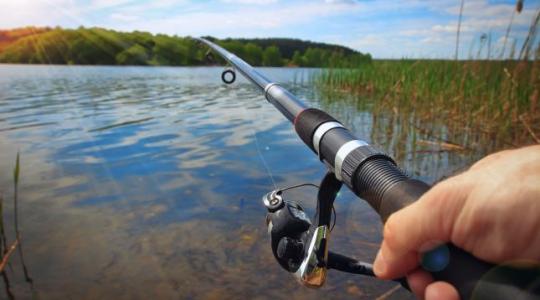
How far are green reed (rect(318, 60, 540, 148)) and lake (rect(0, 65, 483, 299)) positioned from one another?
30.1 inches

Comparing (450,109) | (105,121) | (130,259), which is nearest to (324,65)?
(450,109)

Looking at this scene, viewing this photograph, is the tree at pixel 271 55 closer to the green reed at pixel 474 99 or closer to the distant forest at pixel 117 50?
the distant forest at pixel 117 50

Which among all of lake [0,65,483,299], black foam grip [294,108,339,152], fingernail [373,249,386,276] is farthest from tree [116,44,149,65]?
fingernail [373,249,386,276]

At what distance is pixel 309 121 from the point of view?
1.57 m

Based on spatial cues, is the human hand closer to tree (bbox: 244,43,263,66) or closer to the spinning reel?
the spinning reel

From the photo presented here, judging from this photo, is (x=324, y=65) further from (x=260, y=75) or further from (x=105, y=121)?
(x=260, y=75)

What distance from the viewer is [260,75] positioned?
2.47 m

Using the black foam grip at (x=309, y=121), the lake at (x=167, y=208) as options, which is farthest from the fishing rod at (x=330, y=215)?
the lake at (x=167, y=208)

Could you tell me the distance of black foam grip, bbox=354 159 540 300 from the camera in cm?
64

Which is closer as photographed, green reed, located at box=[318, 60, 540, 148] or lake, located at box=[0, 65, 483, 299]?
lake, located at box=[0, 65, 483, 299]

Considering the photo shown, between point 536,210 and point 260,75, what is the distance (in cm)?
198

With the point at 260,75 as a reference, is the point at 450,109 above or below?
below

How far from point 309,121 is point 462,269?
91cm

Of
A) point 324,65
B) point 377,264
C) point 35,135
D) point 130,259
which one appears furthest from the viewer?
point 324,65
